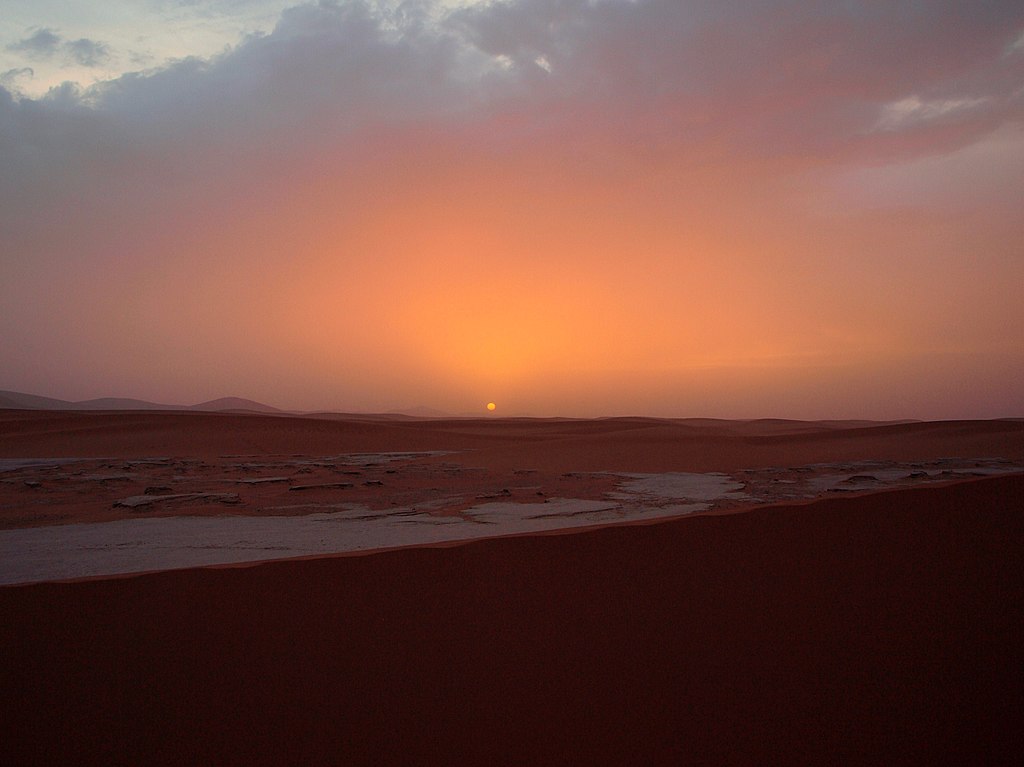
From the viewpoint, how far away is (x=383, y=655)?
2691 millimetres

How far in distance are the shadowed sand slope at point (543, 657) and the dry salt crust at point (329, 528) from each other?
3.29ft

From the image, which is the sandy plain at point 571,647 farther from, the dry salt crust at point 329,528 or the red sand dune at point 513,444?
the red sand dune at point 513,444

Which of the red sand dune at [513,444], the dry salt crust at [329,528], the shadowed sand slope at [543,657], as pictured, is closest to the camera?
the shadowed sand slope at [543,657]

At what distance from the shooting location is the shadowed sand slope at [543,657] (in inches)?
87.4

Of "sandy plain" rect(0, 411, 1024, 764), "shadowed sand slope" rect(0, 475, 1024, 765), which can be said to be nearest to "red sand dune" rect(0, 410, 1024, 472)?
"sandy plain" rect(0, 411, 1024, 764)

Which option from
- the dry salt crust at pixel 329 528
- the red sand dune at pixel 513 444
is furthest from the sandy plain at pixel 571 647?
the red sand dune at pixel 513 444

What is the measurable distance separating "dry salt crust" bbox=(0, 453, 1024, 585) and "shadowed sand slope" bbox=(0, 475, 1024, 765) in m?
1.00

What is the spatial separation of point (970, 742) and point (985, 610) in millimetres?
1128

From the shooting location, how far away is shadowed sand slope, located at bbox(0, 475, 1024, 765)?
2.22 meters

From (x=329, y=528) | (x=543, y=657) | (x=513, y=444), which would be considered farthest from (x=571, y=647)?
(x=513, y=444)

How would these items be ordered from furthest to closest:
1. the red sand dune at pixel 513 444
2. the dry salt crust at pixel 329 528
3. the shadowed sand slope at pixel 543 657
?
the red sand dune at pixel 513 444 → the dry salt crust at pixel 329 528 → the shadowed sand slope at pixel 543 657

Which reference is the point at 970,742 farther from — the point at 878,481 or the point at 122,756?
the point at 878,481

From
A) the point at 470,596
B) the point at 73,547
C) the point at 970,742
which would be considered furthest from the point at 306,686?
the point at 73,547

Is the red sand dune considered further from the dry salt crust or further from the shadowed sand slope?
the shadowed sand slope
